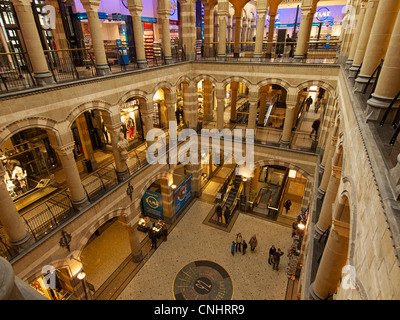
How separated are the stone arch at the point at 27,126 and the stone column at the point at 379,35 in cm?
866

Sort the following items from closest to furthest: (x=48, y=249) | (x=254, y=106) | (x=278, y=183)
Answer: (x=48, y=249) → (x=254, y=106) → (x=278, y=183)

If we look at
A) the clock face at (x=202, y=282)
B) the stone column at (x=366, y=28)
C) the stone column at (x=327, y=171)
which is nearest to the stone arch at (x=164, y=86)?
the stone column at (x=327, y=171)

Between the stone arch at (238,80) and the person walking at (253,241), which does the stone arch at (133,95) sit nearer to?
the stone arch at (238,80)

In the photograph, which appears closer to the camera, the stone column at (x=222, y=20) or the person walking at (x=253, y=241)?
the person walking at (x=253, y=241)

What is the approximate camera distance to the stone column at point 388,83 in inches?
149

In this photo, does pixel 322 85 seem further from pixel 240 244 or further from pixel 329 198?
pixel 240 244

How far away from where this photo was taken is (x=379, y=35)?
17.0ft

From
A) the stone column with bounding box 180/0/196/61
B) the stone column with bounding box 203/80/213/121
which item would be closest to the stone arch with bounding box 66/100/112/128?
the stone column with bounding box 180/0/196/61

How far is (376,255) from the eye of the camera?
240 centimetres

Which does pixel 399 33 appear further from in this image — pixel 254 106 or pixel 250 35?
pixel 250 35

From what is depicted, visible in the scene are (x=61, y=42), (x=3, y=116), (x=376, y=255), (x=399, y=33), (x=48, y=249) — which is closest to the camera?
(x=376, y=255)

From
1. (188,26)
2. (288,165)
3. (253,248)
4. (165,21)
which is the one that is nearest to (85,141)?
(165,21)

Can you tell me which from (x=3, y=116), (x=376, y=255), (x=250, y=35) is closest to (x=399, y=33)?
(x=376, y=255)

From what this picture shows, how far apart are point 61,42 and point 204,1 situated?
9649 millimetres
